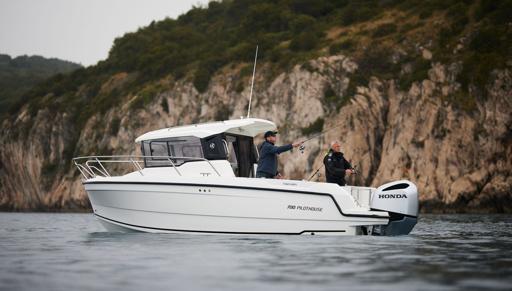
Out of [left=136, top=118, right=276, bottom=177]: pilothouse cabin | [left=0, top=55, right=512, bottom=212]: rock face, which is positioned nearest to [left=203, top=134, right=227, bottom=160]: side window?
[left=136, top=118, right=276, bottom=177]: pilothouse cabin

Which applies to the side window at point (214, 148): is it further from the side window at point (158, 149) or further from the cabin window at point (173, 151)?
the side window at point (158, 149)

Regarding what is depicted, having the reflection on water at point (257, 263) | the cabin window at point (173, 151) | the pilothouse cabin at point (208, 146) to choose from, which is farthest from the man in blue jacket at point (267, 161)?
the reflection on water at point (257, 263)

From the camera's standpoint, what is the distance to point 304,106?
4225 centimetres

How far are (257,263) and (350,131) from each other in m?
31.0

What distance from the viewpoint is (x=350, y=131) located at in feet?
128

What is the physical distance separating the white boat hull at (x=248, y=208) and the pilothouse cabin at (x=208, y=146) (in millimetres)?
895

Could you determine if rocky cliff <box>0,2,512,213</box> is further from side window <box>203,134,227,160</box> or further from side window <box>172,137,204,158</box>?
side window <box>172,137,204,158</box>

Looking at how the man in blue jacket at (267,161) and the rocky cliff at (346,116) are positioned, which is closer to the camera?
the man in blue jacket at (267,161)

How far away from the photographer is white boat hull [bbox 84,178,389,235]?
13.3m

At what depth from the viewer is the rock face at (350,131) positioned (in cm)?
3397

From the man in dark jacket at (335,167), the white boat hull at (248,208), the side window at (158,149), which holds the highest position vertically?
the side window at (158,149)

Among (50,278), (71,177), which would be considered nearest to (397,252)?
(50,278)

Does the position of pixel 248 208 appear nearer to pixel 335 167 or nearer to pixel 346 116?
pixel 335 167

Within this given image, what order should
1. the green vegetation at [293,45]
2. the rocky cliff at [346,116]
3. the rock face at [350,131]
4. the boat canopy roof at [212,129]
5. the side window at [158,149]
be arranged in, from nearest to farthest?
the boat canopy roof at [212,129] < the side window at [158,149] < the rock face at [350,131] < the rocky cliff at [346,116] < the green vegetation at [293,45]
